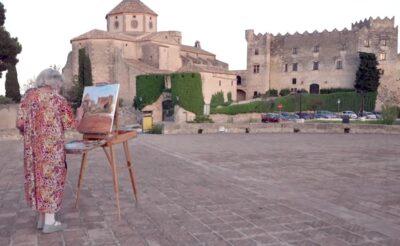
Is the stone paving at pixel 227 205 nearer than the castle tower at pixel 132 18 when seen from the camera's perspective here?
Yes

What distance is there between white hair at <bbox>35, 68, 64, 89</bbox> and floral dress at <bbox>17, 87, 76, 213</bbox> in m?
0.06

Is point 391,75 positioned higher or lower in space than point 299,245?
higher

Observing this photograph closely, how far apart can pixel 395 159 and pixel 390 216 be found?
617cm

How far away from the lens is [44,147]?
4547 mm

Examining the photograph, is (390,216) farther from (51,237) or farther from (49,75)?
(49,75)

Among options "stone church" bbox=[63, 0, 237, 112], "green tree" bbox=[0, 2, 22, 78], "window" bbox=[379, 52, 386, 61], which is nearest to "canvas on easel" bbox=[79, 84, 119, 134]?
"green tree" bbox=[0, 2, 22, 78]

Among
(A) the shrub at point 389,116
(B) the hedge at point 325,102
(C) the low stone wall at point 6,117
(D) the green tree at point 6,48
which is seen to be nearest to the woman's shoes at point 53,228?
(C) the low stone wall at point 6,117

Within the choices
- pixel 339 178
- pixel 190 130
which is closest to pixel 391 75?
pixel 190 130

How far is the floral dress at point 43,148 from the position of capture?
453 cm

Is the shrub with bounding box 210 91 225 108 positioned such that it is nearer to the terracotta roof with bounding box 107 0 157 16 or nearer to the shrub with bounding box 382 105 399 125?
the terracotta roof with bounding box 107 0 157 16

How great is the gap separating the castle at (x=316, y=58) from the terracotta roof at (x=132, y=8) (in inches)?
646

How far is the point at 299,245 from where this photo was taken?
13.3ft

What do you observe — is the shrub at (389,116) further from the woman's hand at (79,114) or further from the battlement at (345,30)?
the battlement at (345,30)

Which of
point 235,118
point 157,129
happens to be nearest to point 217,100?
point 235,118
